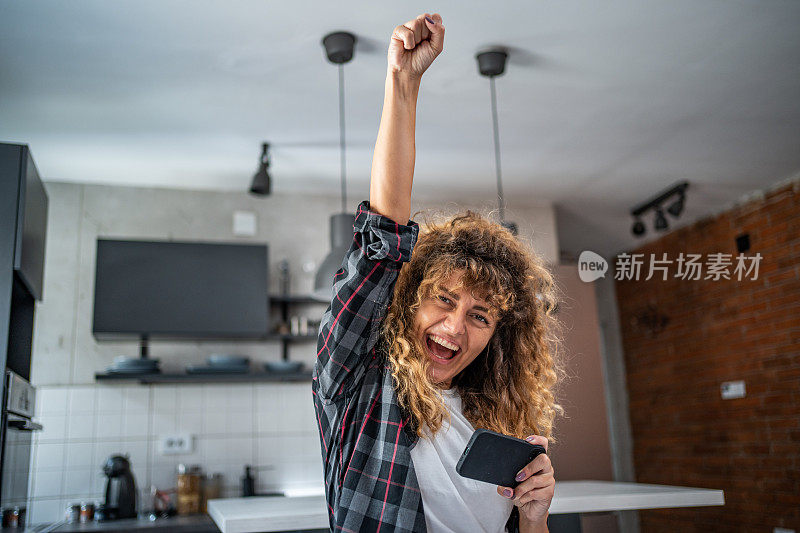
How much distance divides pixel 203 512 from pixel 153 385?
2.48 feet

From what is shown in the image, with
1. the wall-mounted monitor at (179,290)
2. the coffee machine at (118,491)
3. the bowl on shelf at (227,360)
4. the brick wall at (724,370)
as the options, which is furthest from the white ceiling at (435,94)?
the coffee machine at (118,491)

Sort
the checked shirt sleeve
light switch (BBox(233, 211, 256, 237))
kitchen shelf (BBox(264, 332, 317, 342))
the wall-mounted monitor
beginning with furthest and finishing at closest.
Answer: light switch (BBox(233, 211, 256, 237)), kitchen shelf (BBox(264, 332, 317, 342)), the wall-mounted monitor, the checked shirt sleeve

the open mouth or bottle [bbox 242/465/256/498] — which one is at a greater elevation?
the open mouth

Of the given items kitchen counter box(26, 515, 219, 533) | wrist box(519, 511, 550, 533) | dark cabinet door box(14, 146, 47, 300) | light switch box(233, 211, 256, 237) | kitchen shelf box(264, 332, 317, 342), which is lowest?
kitchen counter box(26, 515, 219, 533)

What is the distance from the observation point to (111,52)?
271 cm

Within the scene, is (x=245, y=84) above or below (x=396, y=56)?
above

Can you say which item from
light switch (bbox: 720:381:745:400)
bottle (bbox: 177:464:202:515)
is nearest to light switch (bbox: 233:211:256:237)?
bottle (bbox: 177:464:202:515)

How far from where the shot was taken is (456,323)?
1.07 meters

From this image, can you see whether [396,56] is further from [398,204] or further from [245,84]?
[245,84]

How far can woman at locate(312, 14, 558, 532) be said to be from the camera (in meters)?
0.90

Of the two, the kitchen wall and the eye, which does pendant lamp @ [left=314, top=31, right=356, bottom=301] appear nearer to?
the kitchen wall

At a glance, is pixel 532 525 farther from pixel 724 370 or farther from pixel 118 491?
pixel 118 491

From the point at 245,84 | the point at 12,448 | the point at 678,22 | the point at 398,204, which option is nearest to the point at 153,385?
the point at 12,448

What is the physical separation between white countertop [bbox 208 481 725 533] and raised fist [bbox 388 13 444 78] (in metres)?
1.20
